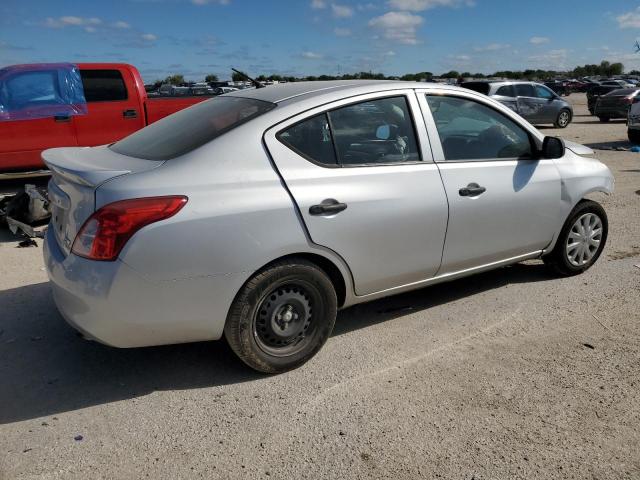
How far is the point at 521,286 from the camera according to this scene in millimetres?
4719

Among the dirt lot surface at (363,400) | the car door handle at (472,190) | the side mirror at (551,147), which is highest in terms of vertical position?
the side mirror at (551,147)

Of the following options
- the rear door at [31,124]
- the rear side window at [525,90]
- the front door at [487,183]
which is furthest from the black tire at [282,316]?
the rear side window at [525,90]

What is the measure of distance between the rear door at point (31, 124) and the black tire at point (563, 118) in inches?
662

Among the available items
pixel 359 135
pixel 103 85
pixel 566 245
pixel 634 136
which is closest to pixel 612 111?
pixel 634 136

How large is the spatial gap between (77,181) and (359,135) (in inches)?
65.8

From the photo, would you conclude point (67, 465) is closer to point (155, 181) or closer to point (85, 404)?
point (85, 404)

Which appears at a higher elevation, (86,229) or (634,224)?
(86,229)

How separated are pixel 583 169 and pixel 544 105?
1626 cm

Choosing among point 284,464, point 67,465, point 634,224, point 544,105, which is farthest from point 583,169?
point 544,105

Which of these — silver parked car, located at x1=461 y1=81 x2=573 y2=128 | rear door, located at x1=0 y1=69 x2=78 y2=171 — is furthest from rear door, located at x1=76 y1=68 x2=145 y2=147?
silver parked car, located at x1=461 y1=81 x2=573 y2=128

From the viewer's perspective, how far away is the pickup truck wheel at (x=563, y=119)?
19.9 meters

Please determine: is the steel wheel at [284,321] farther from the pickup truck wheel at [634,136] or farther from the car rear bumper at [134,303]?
the pickup truck wheel at [634,136]

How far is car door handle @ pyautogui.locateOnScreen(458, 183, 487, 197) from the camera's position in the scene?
380 cm

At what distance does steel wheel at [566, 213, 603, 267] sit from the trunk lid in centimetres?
347
